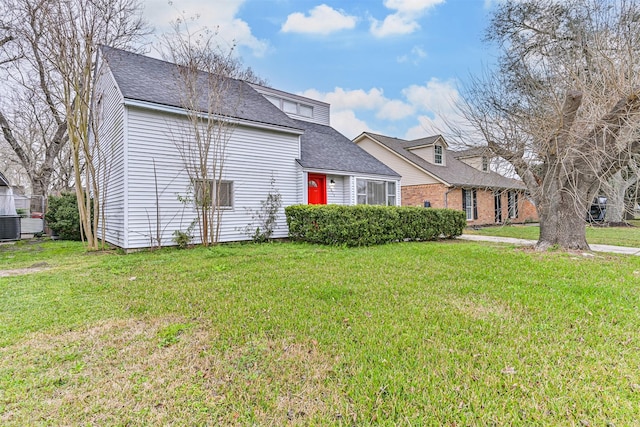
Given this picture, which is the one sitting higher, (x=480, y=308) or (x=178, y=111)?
(x=178, y=111)

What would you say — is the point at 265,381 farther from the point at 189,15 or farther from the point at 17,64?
the point at 17,64

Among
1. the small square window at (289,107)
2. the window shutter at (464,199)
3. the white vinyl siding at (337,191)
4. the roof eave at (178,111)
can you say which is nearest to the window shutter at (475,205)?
the window shutter at (464,199)

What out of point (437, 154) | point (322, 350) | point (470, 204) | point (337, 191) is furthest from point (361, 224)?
point (437, 154)

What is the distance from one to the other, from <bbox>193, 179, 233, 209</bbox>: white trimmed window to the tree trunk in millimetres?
8778

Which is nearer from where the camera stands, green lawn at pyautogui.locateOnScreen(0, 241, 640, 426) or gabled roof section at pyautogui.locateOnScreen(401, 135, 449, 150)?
green lawn at pyautogui.locateOnScreen(0, 241, 640, 426)

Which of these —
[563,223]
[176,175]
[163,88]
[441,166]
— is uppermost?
[163,88]

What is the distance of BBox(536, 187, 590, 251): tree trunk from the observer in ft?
25.7

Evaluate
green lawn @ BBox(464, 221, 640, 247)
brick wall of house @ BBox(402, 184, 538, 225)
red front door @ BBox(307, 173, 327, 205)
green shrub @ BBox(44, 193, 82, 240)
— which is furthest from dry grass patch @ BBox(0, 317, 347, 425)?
brick wall of house @ BBox(402, 184, 538, 225)

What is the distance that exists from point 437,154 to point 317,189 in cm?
1090

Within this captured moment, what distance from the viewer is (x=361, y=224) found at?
28.7 ft

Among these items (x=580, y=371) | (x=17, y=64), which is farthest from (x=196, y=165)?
(x=17, y=64)

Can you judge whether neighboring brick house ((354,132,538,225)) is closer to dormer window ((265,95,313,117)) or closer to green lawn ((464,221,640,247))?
green lawn ((464,221,640,247))

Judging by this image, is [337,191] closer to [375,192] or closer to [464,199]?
[375,192]

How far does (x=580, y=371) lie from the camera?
2260 millimetres
